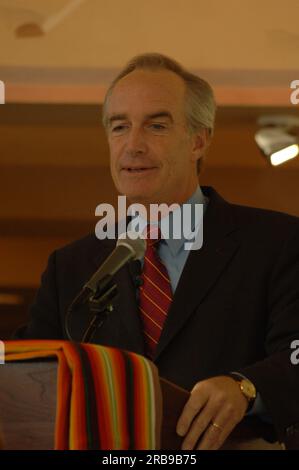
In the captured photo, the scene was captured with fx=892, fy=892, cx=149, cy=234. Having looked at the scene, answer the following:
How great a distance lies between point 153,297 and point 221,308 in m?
0.11

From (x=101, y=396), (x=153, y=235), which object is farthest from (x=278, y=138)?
(x=101, y=396)

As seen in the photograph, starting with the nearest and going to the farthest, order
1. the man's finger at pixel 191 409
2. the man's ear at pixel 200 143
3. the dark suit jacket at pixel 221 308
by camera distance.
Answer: the man's finger at pixel 191 409
the dark suit jacket at pixel 221 308
the man's ear at pixel 200 143

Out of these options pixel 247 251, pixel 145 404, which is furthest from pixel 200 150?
pixel 145 404

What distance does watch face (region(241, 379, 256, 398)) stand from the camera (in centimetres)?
117

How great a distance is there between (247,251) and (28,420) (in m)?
0.66

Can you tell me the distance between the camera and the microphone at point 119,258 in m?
1.12

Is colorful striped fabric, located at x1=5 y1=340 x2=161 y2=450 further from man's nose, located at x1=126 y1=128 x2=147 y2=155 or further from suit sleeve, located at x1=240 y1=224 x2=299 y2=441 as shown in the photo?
man's nose, located at x1=126 y1=128 x2=147 y2=155

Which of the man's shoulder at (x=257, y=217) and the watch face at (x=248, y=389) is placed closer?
the watch face at (x=248, y=389)

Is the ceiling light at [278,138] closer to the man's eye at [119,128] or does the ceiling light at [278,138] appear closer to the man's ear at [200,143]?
the man's ear at [200,143]

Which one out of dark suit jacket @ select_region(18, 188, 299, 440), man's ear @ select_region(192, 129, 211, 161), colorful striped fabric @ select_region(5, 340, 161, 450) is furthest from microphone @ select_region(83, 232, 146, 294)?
man's ear @ select_region(192, 129, 211, 161)

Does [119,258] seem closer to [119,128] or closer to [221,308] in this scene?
[221,308]

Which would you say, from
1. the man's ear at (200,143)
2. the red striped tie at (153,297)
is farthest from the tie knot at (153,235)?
the man's ear at (200,143)

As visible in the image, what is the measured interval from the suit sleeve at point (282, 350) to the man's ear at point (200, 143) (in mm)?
314
